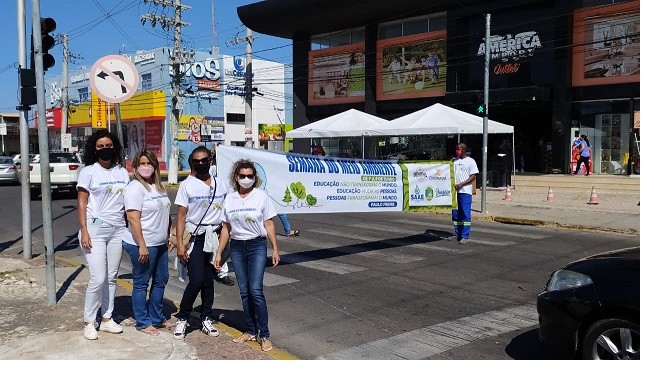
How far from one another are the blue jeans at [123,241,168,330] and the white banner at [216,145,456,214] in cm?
242

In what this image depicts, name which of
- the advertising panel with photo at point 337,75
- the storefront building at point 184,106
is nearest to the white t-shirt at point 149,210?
the advertising panel with photo at point 337,75

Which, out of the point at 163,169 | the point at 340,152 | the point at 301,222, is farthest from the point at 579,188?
the point at 163,169

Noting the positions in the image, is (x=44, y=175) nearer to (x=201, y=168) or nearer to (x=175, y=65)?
(x=201, y=168)

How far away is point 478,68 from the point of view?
27.5m

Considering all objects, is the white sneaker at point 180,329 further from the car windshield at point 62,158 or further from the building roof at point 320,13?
the building roof at point 320,13

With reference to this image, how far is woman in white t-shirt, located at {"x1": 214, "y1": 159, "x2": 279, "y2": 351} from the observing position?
5297 mm

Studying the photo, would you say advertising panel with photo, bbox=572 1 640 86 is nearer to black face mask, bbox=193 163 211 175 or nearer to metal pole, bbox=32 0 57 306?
black face mask, bbox=193 163 211 175

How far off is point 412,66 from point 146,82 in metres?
25.8

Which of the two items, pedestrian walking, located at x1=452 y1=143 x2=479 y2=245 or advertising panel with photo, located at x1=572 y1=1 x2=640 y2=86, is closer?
pedestrian walking, located at x1=452 y1=143 x2=479 y2=245

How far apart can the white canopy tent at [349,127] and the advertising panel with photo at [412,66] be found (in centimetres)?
571

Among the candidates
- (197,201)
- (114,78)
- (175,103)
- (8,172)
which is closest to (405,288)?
(197,201)

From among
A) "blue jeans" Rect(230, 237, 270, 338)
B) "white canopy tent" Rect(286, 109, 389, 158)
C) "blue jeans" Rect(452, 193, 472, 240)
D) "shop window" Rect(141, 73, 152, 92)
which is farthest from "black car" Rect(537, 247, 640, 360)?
"shop window" Rect(141, 73, 152, 92)
